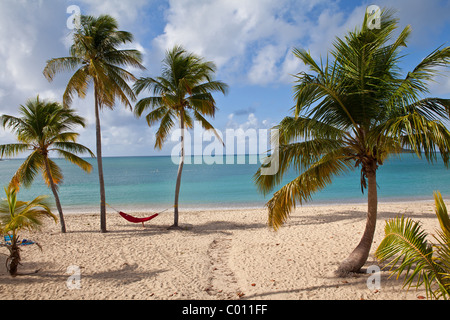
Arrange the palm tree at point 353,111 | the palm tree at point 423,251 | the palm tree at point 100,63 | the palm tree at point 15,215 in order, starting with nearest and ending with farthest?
the palm tree at point 423,251 → the palm tree at point 353,111 → the palm tree at point 15,215 → the palm tree at point 100,63

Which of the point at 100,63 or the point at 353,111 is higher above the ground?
the point at 100,63

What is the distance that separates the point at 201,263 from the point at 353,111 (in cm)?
405

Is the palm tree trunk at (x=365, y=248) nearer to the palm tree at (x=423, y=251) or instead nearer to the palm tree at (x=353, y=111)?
the palm tree at (x=353, y=111)

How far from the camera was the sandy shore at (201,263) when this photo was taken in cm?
405

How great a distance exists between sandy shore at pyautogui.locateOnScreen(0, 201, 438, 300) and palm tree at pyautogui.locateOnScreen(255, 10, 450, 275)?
983mm

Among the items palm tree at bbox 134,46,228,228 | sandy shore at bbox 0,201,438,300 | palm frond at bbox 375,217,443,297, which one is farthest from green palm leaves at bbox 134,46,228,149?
palm frond at bbox 375,217,443,297

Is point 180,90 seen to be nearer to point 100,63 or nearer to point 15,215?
point 100,63

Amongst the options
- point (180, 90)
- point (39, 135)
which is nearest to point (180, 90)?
point (180, 90)

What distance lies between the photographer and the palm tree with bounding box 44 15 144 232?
7.42m

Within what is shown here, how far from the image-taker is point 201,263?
5484 millimetres

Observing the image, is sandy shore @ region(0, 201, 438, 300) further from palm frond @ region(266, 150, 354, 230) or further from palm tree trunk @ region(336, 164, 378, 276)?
palm frond @ region(266, 150, 354, 230)

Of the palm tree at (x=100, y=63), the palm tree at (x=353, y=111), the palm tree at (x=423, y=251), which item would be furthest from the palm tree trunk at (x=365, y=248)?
the palm tree at (x=100, y=63)

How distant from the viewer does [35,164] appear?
313 inches

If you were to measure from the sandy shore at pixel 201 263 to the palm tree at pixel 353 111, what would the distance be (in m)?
0.98
